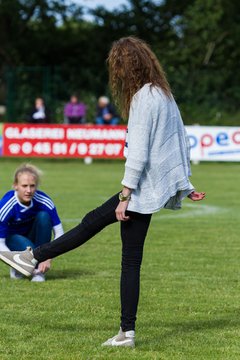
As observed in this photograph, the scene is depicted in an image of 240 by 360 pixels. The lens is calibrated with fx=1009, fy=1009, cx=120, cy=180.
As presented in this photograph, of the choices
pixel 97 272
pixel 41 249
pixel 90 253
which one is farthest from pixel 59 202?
pixel 41 249

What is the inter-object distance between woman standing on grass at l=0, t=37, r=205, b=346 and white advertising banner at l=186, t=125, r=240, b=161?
18.5m

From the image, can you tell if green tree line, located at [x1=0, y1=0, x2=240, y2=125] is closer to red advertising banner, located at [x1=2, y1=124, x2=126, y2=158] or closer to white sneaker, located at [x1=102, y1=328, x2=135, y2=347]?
red advertising banner, located at [x1=2, y1=124, x2=126, y2=158]

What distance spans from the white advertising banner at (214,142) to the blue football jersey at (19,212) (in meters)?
15.8

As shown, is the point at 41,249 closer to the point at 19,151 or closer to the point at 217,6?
the point at 19,151

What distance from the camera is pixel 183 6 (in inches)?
1580

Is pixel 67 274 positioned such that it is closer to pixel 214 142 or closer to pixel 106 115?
pixel 214 142

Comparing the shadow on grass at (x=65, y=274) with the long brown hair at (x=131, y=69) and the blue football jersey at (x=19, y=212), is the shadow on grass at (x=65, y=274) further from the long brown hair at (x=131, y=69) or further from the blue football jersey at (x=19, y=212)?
the long brown hair at (x=131, y=69)

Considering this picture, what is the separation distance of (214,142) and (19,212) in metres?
16.4

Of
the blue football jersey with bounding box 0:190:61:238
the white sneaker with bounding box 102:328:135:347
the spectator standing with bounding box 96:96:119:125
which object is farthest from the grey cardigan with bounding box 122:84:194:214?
the spectator standing with bounding box 96:96:119:125

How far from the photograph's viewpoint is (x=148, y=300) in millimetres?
7887

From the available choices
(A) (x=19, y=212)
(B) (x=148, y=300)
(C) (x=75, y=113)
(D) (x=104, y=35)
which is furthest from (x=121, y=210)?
(D) (x=104, y=35)

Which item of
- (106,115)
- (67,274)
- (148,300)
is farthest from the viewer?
(106,115)

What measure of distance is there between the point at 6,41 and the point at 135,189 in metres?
34.0

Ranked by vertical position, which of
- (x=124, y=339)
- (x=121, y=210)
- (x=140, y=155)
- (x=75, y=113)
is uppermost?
(x=140, y=155)
